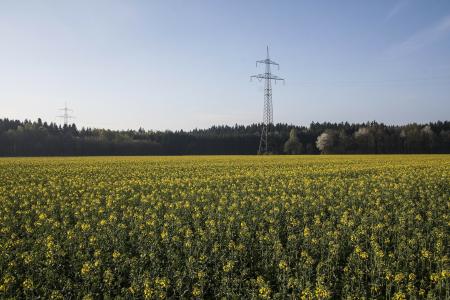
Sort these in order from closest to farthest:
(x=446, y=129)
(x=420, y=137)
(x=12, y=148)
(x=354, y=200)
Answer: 1. (x=354, y=200)
2. (x=12, y=148)
3. (x=420, y=137)
4. (x=446, y=129)

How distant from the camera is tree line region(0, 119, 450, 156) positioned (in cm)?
9862

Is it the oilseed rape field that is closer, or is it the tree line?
the oilseed rape field

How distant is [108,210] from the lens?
45.0ft

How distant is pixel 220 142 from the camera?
A: 123312 mm

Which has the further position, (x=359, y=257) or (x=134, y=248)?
(x=134, y=248)

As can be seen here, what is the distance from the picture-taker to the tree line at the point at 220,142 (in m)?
98.6

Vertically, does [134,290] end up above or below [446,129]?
below

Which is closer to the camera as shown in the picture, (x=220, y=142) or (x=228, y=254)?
(x=228, y=254)

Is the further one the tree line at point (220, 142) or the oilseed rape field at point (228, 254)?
the tree line at point (220, 142)

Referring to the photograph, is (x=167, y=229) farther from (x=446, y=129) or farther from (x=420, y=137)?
(x=446, y=129)

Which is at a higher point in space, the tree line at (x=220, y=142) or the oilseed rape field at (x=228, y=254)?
the tree line at (x=220, y=142)

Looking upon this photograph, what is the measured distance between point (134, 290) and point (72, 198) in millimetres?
10087

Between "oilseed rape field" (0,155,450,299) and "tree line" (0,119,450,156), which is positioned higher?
"tree line" (0,119,450,156)

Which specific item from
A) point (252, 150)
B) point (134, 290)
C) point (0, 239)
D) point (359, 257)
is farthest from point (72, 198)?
point (252, 150)
